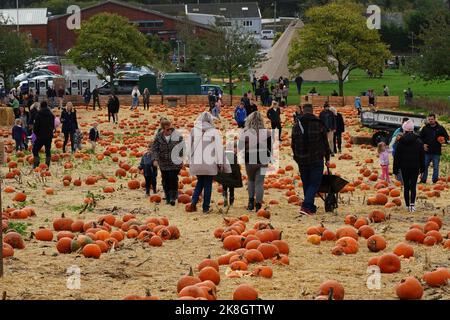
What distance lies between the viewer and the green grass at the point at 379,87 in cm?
6272

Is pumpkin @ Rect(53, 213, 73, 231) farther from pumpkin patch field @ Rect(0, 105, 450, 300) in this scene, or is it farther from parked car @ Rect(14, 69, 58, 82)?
parked car @ Rect(14, 69, 58, 82)

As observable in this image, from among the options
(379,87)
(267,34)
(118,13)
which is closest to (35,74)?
(379,87)

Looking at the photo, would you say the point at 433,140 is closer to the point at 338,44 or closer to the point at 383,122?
the point at 383,122

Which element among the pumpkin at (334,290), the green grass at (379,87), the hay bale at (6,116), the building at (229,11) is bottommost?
the green grass at (379,87)

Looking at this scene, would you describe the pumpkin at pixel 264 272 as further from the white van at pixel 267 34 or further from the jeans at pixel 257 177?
the white van at pixel 267 34

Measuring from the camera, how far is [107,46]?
2466 inches

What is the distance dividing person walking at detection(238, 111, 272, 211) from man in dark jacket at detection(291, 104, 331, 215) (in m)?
0.58

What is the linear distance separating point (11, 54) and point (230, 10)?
302ft

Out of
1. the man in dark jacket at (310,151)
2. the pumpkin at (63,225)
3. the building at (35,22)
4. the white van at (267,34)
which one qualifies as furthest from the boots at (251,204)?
the white van at (267,34)

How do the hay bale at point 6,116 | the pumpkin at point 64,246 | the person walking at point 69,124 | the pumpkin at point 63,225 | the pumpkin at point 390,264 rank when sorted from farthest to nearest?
the hay bale at point 6,116 < the person walking at point 69,124 < the pumpkin at point 63,225 < the pumpkin at point 64,246 < the pumpkin at point 390,264

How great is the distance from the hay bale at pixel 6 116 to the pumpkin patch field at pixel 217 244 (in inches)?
807

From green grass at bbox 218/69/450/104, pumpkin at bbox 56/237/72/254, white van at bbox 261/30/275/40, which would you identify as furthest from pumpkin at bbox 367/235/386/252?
white van at bbox 261/30/275/40
